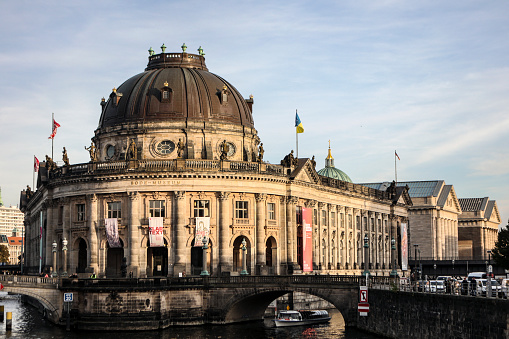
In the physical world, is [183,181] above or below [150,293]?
above

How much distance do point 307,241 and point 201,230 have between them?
685 inches

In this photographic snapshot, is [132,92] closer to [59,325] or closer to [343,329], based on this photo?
[59,325]

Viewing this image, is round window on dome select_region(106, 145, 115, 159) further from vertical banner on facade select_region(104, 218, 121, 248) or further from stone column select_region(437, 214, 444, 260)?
stone column select_region(437, 214, 444, 260)

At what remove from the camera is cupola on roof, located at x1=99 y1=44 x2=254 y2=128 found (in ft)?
348

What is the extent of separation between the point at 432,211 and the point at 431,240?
6.58m

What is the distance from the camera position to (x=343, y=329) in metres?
79.7

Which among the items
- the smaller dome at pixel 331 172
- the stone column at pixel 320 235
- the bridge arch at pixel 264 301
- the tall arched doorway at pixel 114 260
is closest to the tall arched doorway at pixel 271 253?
the stone column at pixel 320 235

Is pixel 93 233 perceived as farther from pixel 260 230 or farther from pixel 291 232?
pixel 291 232

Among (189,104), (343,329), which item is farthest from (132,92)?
(343,329)

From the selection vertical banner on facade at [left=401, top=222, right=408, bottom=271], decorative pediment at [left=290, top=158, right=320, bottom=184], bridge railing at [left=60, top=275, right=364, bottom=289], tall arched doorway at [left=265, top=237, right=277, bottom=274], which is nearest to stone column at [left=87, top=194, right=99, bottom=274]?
Result: bridge railing at [left=60, top=275, right=364, bottom=289]

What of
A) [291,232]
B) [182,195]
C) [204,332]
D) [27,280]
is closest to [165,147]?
[182,195]

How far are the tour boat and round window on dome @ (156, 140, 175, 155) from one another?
2977cm

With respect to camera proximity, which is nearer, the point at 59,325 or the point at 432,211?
the point at 59,325

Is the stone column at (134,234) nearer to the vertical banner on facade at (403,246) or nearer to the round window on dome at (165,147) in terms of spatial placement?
the round window on dome at (165,147)
